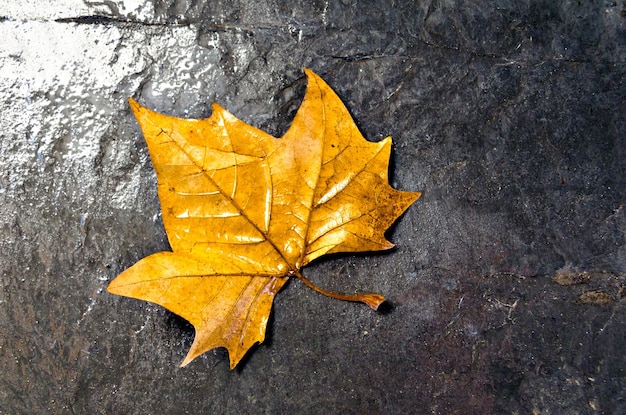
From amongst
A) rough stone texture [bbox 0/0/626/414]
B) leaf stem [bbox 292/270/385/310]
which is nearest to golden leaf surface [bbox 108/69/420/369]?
leaf stem [bbox 292/270/385/310]

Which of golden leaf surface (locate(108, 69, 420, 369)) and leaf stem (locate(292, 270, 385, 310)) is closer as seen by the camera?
golden leaf surface (locate(108, 69, 420, 369))

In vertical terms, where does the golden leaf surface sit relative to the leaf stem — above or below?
above

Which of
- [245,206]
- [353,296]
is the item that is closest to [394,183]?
[353,296]

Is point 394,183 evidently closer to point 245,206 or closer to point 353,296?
point 353,296

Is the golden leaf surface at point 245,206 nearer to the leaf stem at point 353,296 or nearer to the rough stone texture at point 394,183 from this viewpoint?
the leaf stem at point 353,296

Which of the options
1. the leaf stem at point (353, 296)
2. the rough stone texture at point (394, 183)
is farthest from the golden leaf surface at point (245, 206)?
the rough stone texture at point (394, 183)

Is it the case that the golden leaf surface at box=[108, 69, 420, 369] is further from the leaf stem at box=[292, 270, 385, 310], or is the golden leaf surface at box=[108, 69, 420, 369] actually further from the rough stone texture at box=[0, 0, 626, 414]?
the rough stone texture at box=[0, 0, 626, 414]
